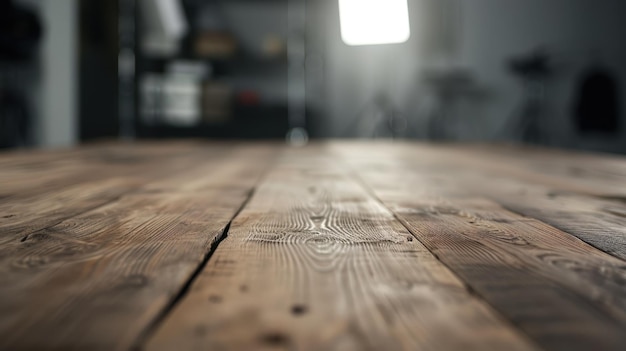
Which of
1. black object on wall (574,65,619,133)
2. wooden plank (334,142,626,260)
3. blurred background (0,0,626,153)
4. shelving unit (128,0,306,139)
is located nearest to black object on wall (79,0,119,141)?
blurred background (0,0,626,153)

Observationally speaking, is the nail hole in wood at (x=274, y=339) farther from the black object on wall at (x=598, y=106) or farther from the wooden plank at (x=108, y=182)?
the black object on wall at (x=598, y=106)

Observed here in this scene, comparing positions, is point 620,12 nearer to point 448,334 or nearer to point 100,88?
point 100,88

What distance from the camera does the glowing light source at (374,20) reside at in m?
5.34

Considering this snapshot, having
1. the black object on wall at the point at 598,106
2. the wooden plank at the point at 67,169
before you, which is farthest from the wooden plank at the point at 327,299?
the black object on wall at the point at 598,106

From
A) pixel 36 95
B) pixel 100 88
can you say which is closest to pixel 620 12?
pixel 100 88

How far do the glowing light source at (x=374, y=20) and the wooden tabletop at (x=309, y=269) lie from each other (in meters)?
4.26

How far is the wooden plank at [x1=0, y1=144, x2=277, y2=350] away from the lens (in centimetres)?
45

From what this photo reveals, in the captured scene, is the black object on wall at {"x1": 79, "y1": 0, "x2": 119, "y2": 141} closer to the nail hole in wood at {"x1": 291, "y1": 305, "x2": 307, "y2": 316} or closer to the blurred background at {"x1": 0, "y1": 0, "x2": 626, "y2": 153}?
the blurred background at {"x1": 0, "y1": 0, "x2": 626, "y2": 153}

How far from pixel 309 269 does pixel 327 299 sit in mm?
103

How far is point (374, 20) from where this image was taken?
5.43m

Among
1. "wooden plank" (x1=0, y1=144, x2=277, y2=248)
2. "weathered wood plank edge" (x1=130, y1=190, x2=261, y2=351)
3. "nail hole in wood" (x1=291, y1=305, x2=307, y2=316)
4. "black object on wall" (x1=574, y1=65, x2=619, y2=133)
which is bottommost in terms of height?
"nail hole in wood" (x1=291, y1=305, x2=307, y2=316)

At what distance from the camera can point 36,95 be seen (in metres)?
3.94

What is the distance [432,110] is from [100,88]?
10.5 feet

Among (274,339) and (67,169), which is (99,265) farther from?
(67,169)
